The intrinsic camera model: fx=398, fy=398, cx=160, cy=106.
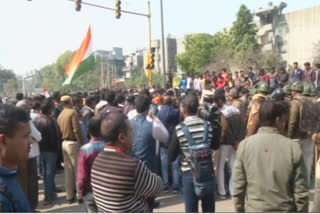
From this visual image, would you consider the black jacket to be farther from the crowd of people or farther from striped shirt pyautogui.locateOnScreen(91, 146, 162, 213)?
striped shirt pyautogui.locateOnScreen(91, 146, 162, 213)

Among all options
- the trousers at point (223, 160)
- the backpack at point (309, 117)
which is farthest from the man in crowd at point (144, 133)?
the backpack at point (309, 117)

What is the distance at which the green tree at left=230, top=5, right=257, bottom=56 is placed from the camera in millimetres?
59625

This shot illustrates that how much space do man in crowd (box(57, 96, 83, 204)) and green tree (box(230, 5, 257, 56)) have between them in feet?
178

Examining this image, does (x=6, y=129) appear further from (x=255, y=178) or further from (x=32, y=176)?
(x=32, y=176)

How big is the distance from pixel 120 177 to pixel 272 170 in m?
1.25

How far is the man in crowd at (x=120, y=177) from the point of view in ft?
10.1

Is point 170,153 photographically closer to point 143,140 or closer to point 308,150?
point 143,140

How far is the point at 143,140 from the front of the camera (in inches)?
249

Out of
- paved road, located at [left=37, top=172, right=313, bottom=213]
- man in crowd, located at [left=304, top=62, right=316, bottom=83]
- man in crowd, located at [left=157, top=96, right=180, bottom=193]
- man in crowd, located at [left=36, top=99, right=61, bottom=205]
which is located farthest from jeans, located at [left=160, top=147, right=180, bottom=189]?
man in crowd, located at [left=304, top=62, right=316, bottom=83]

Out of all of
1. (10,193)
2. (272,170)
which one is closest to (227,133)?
(272,170)

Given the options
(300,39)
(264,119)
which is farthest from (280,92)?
(300,39)

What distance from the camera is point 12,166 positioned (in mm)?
2139

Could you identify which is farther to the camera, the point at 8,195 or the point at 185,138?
the point at 185,138

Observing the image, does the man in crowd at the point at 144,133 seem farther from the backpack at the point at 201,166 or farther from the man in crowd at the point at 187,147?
the backpack at the point at 201,166
